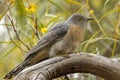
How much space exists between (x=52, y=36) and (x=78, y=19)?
0.38 meters

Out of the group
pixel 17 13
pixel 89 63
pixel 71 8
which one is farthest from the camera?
pixel 71 8

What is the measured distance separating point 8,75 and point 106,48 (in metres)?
1.51

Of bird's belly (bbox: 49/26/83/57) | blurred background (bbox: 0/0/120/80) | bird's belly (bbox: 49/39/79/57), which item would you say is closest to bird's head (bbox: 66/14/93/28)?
blurred background (bbox: 0/0/120/80)

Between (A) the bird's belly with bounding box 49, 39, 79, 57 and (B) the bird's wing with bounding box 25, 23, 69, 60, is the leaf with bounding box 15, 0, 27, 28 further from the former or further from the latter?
(A) the bird's belly with bounding box 49, 39, 79, 57

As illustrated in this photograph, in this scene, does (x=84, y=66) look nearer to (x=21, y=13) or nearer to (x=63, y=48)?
(x=63, y=48)

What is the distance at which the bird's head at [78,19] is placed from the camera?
4195 mm

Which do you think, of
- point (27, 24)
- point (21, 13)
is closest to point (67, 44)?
point (27, 24)

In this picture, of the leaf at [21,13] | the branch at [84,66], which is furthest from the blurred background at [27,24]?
the branch at [84,66]

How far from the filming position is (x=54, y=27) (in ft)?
12.9

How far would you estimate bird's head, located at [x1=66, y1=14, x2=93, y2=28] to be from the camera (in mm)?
4195

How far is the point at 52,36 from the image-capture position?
3928 millimetres

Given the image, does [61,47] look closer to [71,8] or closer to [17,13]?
[17,13]

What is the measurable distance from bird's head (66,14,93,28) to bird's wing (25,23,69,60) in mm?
171

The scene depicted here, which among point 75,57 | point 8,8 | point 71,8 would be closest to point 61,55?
point 75,57
